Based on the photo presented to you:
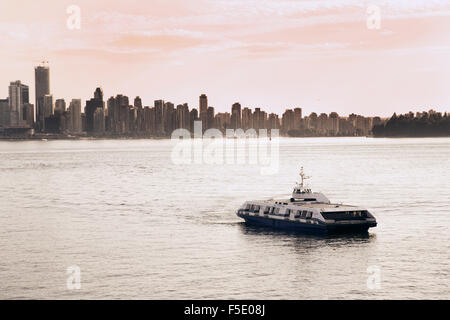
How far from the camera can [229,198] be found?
119500mm

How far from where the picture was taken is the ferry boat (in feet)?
243

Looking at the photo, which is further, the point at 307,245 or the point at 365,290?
the point at 307,245

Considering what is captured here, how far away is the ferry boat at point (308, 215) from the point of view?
74125 mm

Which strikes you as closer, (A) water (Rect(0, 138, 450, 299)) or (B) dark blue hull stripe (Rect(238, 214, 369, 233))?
(A) water (Rect(0, 138, 450, 299))

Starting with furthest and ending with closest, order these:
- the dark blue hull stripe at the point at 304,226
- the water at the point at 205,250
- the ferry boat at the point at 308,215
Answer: the ferry boat at the point at 308,215 < the dark blue hull stripe at the point at 304,226 < the water at the point at 205,250

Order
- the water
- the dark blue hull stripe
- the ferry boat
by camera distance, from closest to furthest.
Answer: the water → the dark blue hull stripe → the ferry boat

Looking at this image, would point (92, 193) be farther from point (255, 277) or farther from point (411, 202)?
point (255, 277)

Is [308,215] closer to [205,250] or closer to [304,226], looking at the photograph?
[304,226]

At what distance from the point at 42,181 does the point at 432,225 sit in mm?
110667

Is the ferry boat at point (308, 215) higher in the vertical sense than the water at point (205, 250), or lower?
higher

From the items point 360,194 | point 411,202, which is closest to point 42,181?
point 360,194
